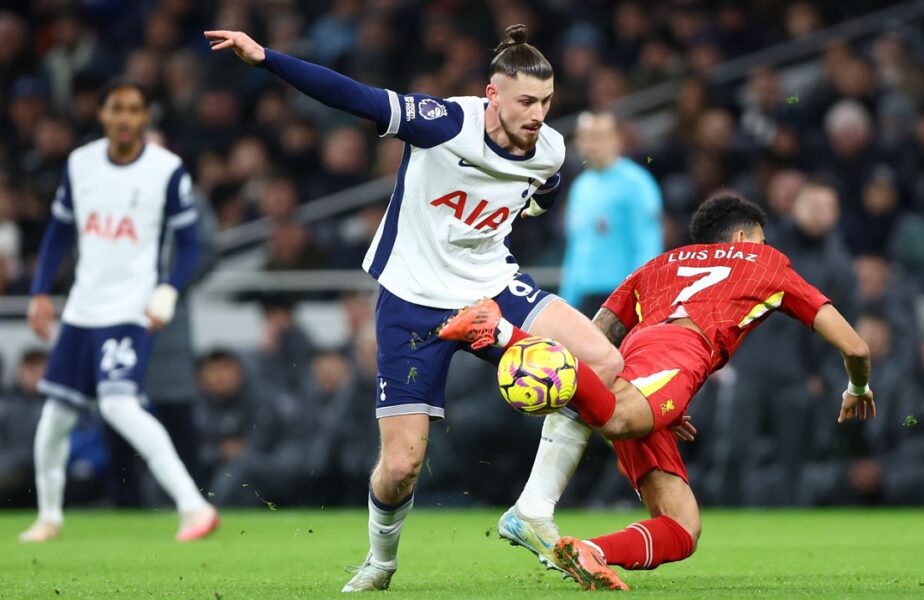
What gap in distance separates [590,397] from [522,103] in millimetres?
1202

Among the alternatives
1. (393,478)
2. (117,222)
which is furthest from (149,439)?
(393,478)

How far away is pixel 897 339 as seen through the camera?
11.0 metres

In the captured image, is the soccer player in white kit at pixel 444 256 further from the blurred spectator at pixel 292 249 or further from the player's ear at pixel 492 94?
the blurred spectator at pixel 292 249

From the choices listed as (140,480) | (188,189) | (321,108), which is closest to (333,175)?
(321,108)

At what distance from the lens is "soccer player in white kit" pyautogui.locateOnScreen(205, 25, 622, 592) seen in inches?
239

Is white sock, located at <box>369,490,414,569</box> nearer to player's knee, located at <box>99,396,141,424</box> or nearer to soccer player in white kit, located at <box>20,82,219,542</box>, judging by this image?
soccer player in white kit, located at <box>20,82,219,542</box>

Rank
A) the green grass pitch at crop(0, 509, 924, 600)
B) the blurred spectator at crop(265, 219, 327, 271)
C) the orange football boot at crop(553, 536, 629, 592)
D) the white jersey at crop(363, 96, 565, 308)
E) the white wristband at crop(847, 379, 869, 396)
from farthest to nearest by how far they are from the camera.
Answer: the blurred spectator at crop(265, 219, 327, 271) → the white wristband at crop(847, 379, 869, 396) → the white jersey at crop(363, 96, 565, 308) → the green grass pitch at crop(0, 509, 924, 600) → the orange football boot at crop(553, 536, 629, 592)

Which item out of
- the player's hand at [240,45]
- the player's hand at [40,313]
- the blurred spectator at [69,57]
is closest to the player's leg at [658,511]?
the player's hand at [240,45]

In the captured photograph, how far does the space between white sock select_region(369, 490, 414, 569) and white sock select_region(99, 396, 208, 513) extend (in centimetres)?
284

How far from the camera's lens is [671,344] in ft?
20.5

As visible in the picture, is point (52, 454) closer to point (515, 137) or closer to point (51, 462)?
point (51, 462)

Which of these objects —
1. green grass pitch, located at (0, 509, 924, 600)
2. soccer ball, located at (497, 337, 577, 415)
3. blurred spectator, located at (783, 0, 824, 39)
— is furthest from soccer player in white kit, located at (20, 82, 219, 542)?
blurred spectator, located at (783, 0, 824, 39)

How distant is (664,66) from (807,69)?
1.31 metres

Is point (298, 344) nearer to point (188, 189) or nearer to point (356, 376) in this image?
point (356, 376)
